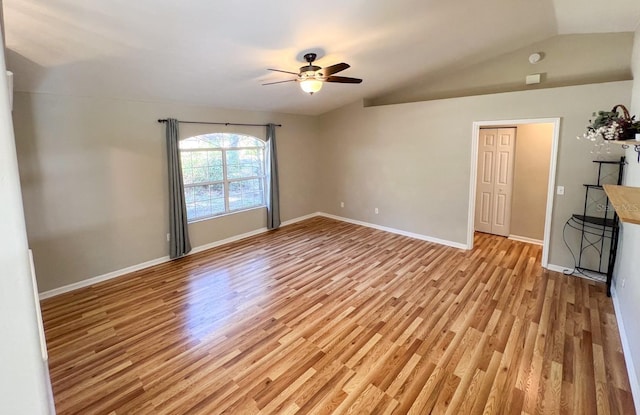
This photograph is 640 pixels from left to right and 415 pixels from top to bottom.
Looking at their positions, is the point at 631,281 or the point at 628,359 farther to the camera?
the point at 631,281

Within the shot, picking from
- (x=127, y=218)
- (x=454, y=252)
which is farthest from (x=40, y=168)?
(x=454, y=252)

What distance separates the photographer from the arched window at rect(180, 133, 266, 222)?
209 inches

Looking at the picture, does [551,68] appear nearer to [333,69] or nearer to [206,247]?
[333,69]

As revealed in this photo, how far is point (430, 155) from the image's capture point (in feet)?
18.5

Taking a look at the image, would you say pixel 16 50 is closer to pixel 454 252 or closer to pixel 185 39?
pixel 185 39

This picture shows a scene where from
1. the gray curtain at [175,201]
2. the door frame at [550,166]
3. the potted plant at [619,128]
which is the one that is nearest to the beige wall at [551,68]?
the door frame at [550,166]

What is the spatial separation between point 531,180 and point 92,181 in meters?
7.03

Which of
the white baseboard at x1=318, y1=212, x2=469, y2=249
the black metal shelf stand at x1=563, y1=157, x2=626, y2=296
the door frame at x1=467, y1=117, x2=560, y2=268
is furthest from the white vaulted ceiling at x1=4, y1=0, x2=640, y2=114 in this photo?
the white baseboard at x1=318, y1=212, x2=469, y2=249

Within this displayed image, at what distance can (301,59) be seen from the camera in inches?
152

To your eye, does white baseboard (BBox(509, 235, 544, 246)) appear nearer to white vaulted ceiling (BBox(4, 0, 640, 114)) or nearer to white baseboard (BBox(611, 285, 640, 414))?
white baseboard (BBox(611, 285, 640, 414))

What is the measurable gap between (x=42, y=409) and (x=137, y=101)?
181 inches

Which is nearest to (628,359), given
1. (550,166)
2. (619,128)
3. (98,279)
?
(619,128)

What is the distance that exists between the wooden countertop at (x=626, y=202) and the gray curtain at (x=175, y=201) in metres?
5.01

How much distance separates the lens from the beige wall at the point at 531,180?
17.9 feet
